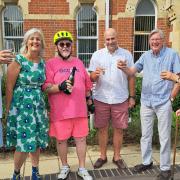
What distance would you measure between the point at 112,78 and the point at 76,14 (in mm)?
5958

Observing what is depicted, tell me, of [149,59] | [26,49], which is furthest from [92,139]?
[26,49]

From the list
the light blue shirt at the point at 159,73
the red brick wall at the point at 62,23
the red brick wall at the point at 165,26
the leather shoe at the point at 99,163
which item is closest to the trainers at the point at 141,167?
the leather shoe at the point at 99,163

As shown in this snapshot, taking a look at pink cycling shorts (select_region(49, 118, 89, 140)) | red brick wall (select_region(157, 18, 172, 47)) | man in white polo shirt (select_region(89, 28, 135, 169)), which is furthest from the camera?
red brick wall (select_region(157, 18, 172, 47))

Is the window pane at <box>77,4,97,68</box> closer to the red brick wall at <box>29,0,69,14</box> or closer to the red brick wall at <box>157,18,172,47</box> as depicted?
the red brick wall at <box>29,0,69,14</box>

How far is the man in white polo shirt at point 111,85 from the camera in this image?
13.9 feet

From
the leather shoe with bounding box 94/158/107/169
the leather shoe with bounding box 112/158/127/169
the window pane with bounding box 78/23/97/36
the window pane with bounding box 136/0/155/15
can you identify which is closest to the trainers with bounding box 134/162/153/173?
the leather shoe with bounding box 112/158/127/169

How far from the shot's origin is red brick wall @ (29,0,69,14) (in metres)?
9.32

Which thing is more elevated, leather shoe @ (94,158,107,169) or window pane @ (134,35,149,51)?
window pane @ (134,35,149,51)

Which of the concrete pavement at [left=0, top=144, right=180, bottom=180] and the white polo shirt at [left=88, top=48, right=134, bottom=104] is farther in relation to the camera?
the concrete pavement at [left=0, top=144, right=180, bottom=180]

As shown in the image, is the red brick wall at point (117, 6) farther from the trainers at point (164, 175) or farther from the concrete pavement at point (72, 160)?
the trainers at point (164, 175)

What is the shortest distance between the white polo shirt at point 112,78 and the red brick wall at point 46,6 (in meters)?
5.57

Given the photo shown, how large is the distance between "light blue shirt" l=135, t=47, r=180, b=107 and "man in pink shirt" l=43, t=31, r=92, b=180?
882mm

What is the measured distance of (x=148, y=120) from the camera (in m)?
4.10

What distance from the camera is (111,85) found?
4254 millimetres
